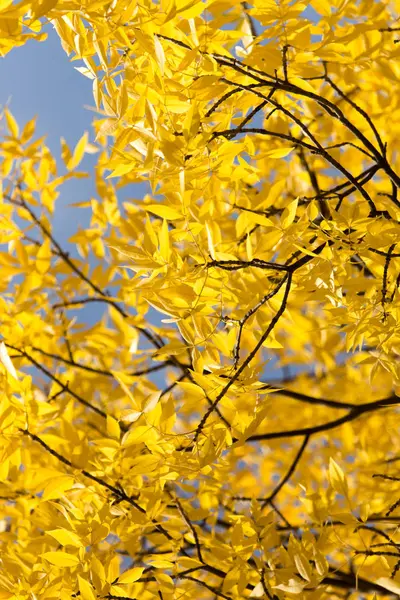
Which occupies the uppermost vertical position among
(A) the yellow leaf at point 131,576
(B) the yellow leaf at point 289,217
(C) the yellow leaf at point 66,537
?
(B) the yellow leaf at point 289,217

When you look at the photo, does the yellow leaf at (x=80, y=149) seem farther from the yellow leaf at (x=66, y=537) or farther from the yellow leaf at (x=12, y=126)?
the yellow leaf at (x=66, y=537)

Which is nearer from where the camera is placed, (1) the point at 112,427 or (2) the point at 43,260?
(1) the point at 112,427

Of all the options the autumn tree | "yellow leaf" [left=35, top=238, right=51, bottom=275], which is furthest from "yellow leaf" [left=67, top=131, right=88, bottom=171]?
"yellow leaf" [left=35, top=238, right=51, bottom=275]

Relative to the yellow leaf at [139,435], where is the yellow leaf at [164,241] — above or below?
above

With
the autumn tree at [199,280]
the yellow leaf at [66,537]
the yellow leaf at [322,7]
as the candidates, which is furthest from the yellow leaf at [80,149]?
the yellow leaf at [66,537]

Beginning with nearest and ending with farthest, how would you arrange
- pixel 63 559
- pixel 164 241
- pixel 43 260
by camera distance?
pixel 164 241 < pixel 63 559 < pixel 43 260

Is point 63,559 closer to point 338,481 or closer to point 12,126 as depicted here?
point 338,481

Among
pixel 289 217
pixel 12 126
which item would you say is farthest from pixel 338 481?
pixel 12 126

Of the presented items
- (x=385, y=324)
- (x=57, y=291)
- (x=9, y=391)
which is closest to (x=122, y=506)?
(x=9, y=391)

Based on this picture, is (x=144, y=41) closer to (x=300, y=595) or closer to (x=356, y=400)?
(x=300, y=595)

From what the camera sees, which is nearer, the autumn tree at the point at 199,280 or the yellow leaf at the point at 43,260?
the autumn tree at the point at 199,280

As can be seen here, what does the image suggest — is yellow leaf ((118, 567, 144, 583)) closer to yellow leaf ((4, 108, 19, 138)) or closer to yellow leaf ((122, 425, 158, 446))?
yellow leaf ((122, 425, 158, 446))

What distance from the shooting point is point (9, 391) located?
107cm

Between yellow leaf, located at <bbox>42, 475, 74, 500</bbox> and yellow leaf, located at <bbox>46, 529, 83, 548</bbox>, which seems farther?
yellow leaf, located at <bbox>42, 475, 74, 500</bbox>
